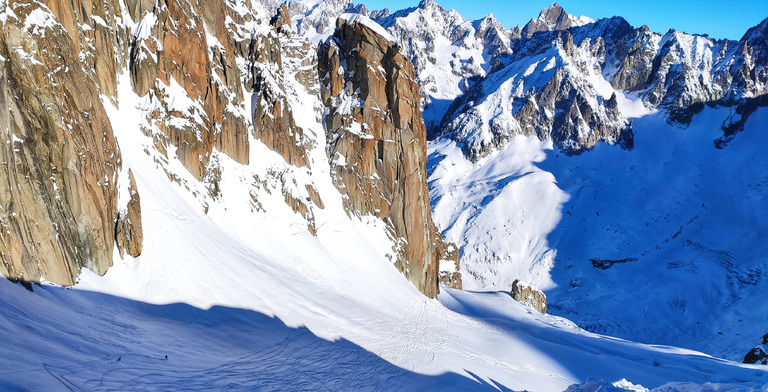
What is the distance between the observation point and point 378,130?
6112 cm

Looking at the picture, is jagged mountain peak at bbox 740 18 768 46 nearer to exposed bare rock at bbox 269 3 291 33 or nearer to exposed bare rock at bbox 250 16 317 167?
exposed bare rock at bbox 269 3 291 33

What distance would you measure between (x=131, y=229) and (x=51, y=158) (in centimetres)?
632

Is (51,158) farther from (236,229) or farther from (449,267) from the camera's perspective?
(449,267)

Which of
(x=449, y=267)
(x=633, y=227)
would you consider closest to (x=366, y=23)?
(x=449, y=267)

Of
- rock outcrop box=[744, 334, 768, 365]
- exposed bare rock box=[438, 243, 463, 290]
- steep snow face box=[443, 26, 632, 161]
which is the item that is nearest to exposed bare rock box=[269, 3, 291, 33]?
exposed bare rock box=[438, 243, 463, 290]

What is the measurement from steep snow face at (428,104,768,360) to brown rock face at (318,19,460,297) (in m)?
57.2

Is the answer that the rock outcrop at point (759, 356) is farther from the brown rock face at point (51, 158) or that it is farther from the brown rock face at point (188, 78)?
the brown rock face at point (51, 158)

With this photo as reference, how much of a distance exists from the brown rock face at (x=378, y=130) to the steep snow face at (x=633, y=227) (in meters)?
57.2

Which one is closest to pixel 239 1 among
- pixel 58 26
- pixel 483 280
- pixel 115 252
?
pixel 58 26

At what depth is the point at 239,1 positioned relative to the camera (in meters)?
50.8

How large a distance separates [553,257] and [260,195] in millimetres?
95320

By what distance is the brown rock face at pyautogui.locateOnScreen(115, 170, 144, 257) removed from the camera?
25.8 m

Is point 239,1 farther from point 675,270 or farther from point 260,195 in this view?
point 675,270

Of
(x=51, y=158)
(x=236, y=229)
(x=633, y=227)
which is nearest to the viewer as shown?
(x=51, y=158)
